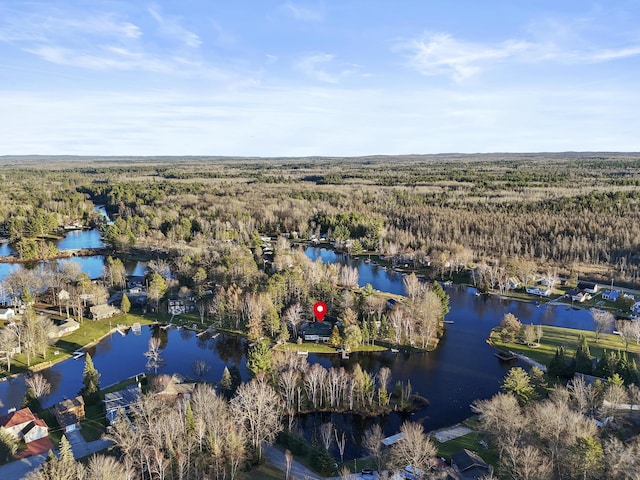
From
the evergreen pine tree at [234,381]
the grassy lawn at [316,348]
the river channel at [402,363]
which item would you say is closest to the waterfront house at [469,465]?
the river channel at [402,363]

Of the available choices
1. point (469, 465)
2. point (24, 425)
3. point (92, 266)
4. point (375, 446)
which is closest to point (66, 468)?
point (24, 425)

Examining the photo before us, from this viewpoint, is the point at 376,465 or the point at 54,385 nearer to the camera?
the point at 376,465

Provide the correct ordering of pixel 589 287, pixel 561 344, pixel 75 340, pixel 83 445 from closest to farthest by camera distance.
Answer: pixel 83 445, pixel 561 344, pixel 75 340, pixel 589 287

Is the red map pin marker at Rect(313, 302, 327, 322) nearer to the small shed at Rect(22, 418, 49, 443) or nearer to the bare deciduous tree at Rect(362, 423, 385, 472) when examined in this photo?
the bare deciduous tree at Rect(362, 423, 385, 472)

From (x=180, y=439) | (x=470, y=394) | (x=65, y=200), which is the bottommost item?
(x=470, y=394)

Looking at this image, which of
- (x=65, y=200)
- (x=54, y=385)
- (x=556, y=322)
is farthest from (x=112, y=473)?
(x=65, y=200)

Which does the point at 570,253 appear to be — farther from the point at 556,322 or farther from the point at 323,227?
the point at 323,227

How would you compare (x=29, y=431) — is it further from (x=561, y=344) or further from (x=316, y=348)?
(x=561, y=344)
